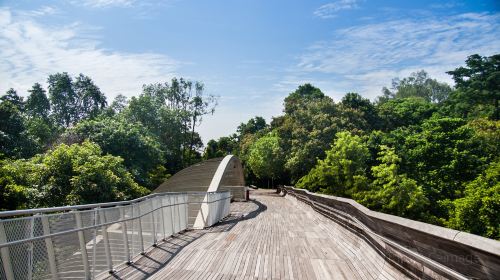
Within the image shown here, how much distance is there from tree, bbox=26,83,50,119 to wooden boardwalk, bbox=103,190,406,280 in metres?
83.9

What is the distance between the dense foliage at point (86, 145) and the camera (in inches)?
757

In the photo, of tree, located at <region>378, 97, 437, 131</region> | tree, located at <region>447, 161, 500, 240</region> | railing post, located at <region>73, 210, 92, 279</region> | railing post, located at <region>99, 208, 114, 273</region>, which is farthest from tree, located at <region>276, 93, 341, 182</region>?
railing post, located at <region>73, 210, 92, 279</region>

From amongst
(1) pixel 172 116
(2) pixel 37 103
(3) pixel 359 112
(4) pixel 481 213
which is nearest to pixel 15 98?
(2) pixel 37 103

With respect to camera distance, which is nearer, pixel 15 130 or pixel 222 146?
pixel 15 130

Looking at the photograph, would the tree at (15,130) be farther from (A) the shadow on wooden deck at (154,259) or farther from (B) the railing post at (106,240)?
(B) the railing post at (106,240)

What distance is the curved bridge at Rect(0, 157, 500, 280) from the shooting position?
4.16m

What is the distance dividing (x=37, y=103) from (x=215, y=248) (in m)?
87.2

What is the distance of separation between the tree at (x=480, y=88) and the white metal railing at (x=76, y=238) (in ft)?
172

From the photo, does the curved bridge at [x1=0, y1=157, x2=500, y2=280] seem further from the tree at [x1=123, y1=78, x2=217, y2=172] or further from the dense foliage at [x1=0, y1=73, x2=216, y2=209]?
the tree at [x1=123, y1=78, x2=217, y2=172]

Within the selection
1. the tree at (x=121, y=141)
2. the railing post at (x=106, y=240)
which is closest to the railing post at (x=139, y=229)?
the railing post at (x=106, y=240)

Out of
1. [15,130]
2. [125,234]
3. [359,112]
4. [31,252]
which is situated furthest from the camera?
[359,112]

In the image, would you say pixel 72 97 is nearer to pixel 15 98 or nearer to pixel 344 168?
pixel 15 98

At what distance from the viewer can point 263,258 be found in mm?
8438

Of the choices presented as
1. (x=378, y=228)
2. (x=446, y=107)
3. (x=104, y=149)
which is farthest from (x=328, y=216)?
(x=446, y=107)
